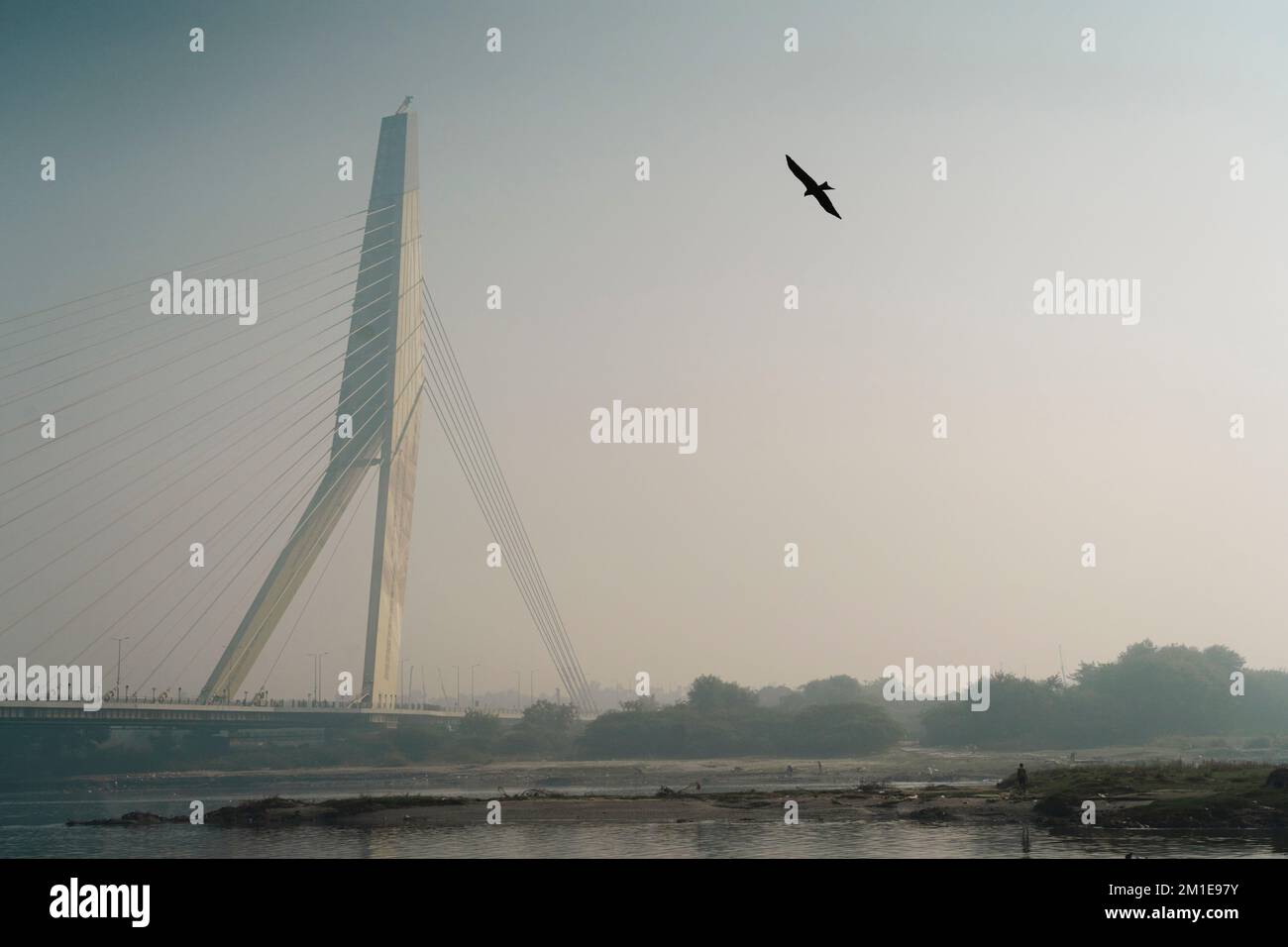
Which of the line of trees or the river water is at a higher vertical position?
the river water

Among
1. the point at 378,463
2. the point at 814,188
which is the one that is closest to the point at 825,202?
the point at 814,188

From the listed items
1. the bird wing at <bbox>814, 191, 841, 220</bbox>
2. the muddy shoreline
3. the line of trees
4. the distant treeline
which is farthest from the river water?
the distant treeline

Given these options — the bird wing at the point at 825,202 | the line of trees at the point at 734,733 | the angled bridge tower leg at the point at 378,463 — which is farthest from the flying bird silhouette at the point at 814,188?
the line of trees at the point at 734,733

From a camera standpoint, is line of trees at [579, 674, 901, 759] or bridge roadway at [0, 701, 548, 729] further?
line of trees at [579, 674, 901, 759]

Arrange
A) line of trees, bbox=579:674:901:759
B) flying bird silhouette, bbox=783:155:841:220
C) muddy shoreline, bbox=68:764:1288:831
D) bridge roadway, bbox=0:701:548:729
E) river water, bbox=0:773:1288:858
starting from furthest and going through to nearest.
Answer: line of trees, bbox=579:674:901:759 → bridge roadway, bbox=0:701:548:729 → muddy shoreline, bbox=68:764:1288:831 → river water, bbox=0:773:1288:858 → flying bird silhouette, bbox=783:155:841:220

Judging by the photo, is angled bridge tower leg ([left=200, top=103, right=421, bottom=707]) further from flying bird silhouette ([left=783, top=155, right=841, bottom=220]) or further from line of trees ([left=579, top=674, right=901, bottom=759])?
flying bird silhouette ([left=783, top=155, right=841, bottom=220])

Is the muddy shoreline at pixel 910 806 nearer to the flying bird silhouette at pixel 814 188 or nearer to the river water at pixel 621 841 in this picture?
the river water at pixel 621 841
